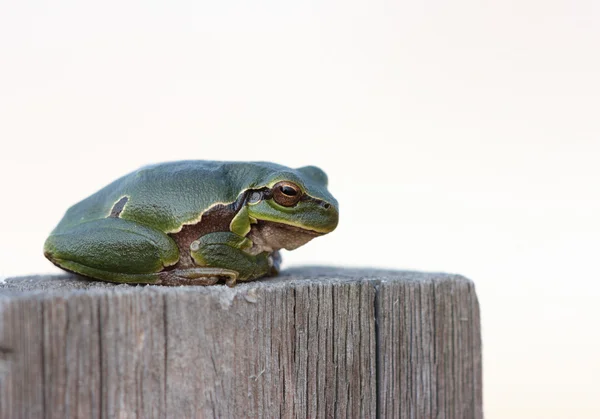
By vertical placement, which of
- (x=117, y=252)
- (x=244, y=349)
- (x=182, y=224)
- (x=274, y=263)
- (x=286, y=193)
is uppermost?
(x=286, y=193)

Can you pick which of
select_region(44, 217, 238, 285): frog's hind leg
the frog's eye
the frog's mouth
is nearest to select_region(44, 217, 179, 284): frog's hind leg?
select_region(44, 217, 238, 285): frog's hind leg

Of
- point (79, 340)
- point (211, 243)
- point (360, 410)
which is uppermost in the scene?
point (211, 243)

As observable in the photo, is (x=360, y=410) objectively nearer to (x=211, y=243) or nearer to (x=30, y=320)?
(x=211, y=243)

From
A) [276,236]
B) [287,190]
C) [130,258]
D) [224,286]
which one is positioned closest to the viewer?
[224,286]

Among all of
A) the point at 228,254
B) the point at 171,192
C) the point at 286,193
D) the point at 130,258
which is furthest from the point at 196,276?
the point at 286,193

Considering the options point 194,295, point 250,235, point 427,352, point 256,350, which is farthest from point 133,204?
point 427,352

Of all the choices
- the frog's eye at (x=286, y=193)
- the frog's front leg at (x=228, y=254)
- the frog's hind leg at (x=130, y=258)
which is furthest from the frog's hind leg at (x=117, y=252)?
the frog's eye at (x=286, y=193)

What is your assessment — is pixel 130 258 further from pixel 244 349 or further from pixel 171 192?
pixel 244 349
